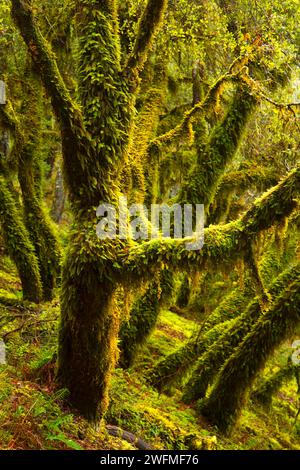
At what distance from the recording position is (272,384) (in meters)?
10.6

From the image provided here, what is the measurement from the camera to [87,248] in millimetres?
4914

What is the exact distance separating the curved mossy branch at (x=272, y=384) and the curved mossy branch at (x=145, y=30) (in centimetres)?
714

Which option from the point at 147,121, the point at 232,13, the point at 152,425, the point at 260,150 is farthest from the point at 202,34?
the point at 152,425

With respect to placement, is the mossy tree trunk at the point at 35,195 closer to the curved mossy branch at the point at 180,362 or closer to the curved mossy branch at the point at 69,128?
the curved mossy branch at the point at 180,362

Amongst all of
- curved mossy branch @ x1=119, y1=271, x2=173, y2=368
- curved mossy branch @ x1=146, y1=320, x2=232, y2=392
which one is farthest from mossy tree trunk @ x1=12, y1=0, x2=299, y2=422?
curved mossy branch @ x1=146, y1=320, x2=232, y2=392

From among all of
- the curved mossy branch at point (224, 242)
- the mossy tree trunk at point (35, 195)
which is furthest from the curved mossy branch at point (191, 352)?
the curved mossy branch at point (224, 242)

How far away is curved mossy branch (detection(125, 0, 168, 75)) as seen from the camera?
527 centimetres

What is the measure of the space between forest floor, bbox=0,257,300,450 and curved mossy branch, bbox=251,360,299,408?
20 centimetres

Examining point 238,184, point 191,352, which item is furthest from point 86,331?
point 238,184

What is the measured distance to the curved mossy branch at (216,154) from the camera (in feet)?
25.3

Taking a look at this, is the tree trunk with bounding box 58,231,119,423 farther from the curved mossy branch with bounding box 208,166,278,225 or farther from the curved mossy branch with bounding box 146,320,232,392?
the curved mossy branch with bounding box 208,166,278,225

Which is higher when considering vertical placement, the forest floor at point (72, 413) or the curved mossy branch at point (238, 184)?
the curved mossy branch at point (238, 184)

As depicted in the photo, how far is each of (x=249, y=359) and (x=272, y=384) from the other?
3799mm

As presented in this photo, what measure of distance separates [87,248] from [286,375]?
6.95 metres
